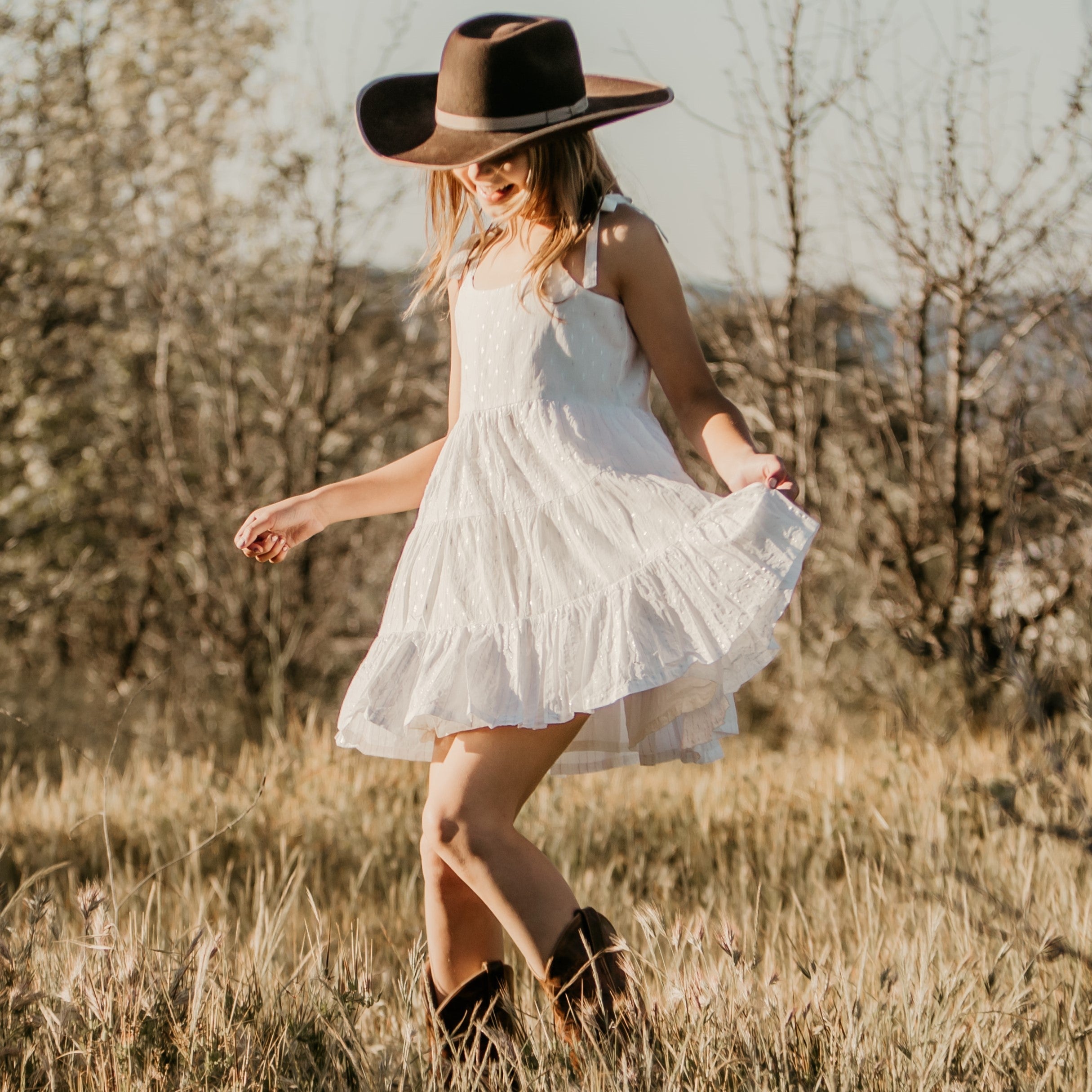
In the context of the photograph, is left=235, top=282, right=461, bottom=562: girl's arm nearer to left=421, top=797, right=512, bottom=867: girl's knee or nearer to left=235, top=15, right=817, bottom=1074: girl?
left=235, top=15, right=817, bottom=1074: girl

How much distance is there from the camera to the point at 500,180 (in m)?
1.99

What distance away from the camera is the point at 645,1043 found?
1.54m

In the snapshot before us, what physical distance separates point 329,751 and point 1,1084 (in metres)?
2.58

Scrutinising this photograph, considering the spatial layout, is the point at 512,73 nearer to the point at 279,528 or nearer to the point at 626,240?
the point at 626,240

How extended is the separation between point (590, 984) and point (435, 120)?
148 cm

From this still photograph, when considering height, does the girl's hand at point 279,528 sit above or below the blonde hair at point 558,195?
below

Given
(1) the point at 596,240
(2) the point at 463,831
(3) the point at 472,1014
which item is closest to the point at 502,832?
(2) the point at 463,831

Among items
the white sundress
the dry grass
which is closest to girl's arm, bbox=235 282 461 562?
the white sundress

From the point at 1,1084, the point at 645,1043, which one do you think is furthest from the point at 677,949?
the point at 1,1084

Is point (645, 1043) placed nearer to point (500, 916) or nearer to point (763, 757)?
point (500, 916)

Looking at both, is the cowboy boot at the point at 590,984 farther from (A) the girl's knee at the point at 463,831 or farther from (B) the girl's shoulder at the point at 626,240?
(B) the girl's shoulder at the point at 626,240

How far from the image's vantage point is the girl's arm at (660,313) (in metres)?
1.93

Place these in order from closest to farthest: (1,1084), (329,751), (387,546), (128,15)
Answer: (1,1084) → (329,751) → (128,15) → (387,546)

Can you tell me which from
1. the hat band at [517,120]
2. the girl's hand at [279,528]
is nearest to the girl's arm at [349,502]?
the girl's hand at [279,528]
